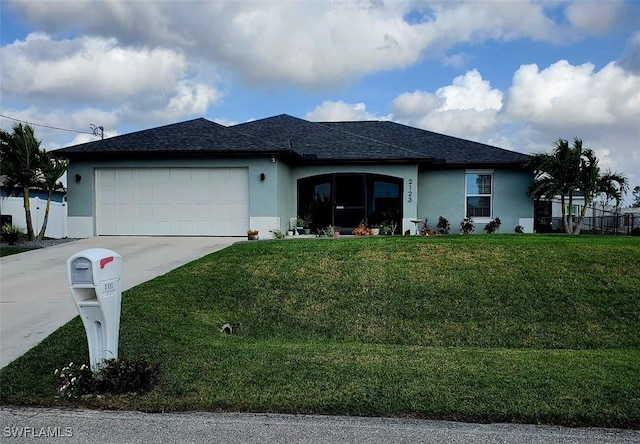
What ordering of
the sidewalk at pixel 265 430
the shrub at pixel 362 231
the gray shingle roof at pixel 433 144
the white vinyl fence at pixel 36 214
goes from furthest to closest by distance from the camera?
the white vinyl fence at pixel 36 214 < the gray shingle roof at pixel 433 144 < the shrub at pixel 362 231 < the sidewalk at pixel 265 430

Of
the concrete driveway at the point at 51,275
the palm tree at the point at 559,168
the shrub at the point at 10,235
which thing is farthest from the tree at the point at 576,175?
the shrub at the point at 10,235

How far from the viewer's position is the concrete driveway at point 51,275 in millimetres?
6277

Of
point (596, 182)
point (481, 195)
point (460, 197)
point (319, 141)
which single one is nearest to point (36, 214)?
point (319, 141)

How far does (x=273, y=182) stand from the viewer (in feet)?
49.1

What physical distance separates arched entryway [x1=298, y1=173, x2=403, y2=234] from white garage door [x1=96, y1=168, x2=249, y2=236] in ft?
9.64

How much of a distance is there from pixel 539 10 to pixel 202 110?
53.6 ft

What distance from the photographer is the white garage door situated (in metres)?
15.2

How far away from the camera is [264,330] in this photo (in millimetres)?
7164

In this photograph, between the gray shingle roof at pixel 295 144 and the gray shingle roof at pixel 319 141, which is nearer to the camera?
the gray shingle roof at pixel 295 144

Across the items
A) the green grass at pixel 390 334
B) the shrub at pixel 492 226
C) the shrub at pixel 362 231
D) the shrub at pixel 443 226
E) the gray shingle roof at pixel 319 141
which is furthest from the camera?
the shrub at pixel 443 226

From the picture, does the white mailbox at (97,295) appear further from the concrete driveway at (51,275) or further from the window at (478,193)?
the window at (478,193)

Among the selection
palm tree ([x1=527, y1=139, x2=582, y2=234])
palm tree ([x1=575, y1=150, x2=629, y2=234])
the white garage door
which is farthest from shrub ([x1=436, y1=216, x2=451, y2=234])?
the white garage door

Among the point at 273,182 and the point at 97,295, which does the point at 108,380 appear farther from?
the point at 273,182

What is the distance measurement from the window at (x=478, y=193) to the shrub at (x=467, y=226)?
491mm
